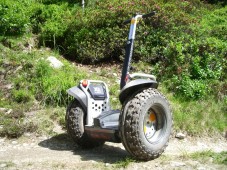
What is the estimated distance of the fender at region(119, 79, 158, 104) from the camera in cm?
454

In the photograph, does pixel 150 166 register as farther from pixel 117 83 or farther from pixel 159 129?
pixel 117 83

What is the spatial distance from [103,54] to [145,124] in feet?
13.5

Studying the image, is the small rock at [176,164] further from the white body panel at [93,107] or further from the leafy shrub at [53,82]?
the leafy shrub at [53,82]

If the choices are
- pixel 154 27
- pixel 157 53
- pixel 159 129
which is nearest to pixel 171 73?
pixel 157 53

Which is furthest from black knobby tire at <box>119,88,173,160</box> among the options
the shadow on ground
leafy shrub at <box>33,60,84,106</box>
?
leafy shrub at <box>33,60,84,106</box>

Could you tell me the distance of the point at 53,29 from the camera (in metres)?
9.13

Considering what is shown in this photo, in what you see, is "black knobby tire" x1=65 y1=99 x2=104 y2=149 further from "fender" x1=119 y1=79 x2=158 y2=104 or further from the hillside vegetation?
the hillside vegetation

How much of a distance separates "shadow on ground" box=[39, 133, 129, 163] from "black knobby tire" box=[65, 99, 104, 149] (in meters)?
0.16

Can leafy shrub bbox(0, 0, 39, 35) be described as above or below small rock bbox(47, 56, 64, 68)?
above

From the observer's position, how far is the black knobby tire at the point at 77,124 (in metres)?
5.20

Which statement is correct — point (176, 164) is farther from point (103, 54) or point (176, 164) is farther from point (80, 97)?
point (103, 54)

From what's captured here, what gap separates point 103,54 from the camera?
8.61 metres

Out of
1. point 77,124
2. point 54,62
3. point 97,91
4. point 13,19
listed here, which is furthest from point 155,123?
point 13,19

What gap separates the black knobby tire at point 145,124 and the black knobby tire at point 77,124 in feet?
3.18
